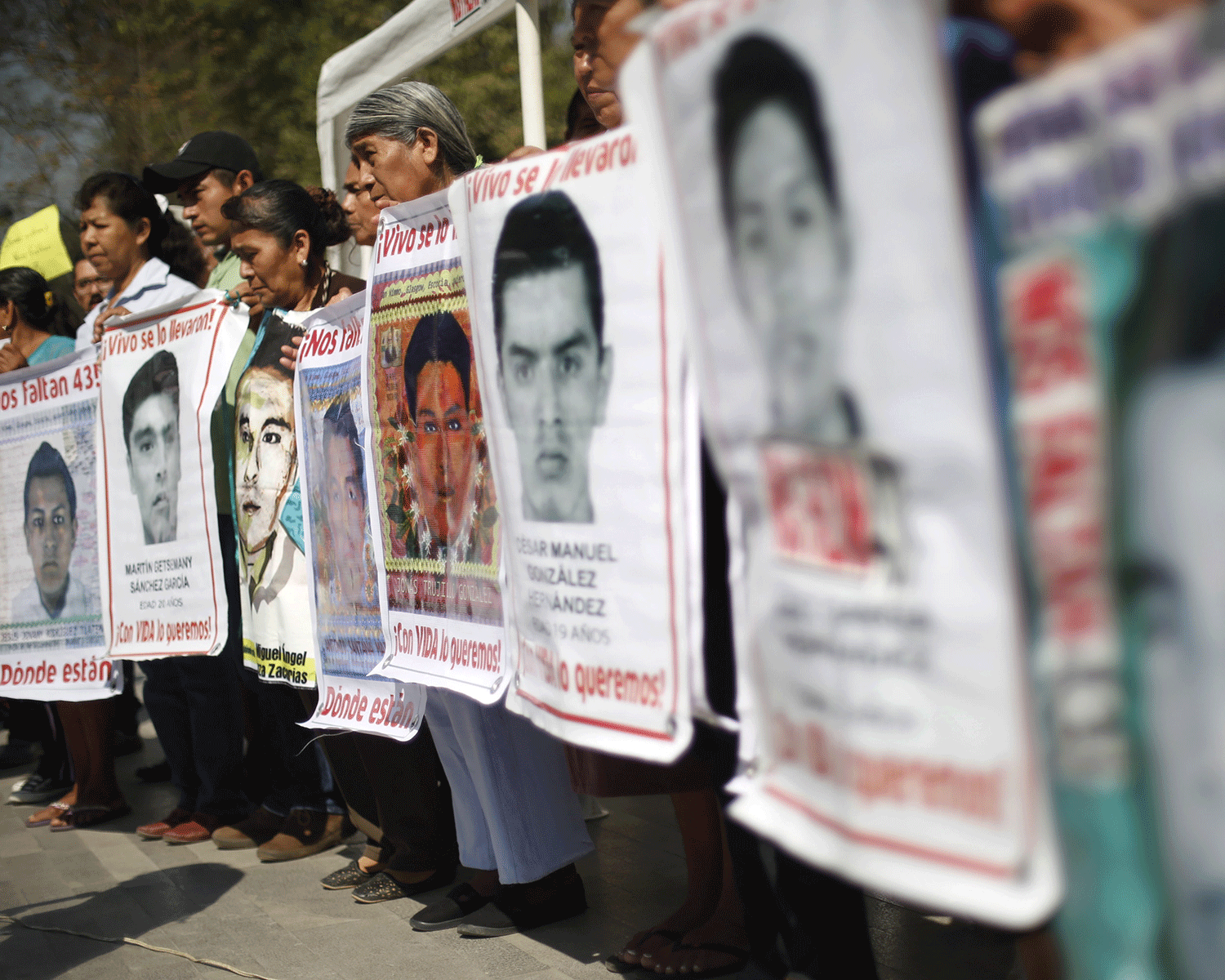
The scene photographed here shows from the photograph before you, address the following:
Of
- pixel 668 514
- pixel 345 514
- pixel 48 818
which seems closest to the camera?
pixel 668 514

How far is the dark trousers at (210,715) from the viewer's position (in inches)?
179

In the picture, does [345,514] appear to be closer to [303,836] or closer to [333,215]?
[303,836]

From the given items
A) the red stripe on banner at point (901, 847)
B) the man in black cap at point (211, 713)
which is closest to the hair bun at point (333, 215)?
the man in black cap at point (211, 713)

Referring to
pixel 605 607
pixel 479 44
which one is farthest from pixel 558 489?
pixel 479 44

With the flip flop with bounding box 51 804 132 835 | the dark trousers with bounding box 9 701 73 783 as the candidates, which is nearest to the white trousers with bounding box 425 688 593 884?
the flip flop with bounding box 51 804 132 835

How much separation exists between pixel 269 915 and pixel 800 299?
9.64ft

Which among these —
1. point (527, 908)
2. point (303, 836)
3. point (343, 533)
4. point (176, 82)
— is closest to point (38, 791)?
point (303, 836)

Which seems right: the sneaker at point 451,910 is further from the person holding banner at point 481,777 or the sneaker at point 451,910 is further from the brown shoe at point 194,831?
the brown shoe at point 194,831

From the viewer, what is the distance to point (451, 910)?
3.44 metres

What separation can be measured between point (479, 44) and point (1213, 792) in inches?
601

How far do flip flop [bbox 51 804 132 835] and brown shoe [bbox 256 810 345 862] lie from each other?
1.16m

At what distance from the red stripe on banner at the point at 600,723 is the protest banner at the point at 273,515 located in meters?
1.40

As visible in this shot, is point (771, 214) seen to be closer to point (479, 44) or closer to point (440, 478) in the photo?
point (440, 478)

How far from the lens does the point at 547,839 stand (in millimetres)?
3260
